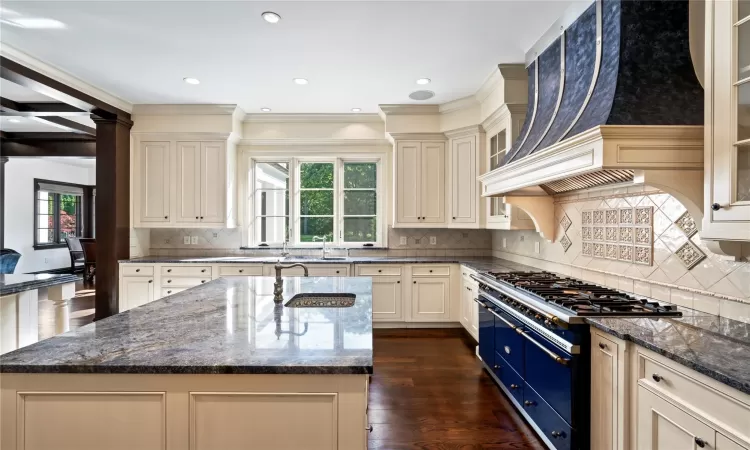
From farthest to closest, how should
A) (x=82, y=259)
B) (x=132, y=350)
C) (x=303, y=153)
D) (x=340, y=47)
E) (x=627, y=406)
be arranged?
(x=82, y=259) < (x=303, y=153) < (x=340, y=47) < (x=627, y=406) < (x=132, y=350)

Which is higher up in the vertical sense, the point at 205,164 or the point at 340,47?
the point at 340,47

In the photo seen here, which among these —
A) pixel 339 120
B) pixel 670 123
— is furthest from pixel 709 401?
pixel 339 120

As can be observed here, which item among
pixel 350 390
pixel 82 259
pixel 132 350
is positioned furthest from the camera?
pixel 82 259

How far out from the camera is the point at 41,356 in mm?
1230

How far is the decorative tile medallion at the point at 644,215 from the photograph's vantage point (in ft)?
6.92

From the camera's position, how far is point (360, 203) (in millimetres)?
5004

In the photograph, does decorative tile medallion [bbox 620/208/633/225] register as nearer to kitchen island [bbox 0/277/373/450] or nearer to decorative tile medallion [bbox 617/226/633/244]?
decorative tile medallion [bbox 617/226/633/244]

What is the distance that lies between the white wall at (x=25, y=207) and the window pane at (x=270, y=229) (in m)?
6.30

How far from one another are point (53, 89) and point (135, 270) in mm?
2012

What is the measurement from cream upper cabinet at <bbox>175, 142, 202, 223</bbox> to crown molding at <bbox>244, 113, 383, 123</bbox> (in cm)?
80

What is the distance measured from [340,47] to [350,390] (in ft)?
8.82

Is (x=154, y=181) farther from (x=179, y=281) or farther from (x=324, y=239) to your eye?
(x=324, y=239)

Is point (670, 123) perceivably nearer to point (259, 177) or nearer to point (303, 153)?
point (303, 153)

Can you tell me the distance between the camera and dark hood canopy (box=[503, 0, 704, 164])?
1.67 metres
